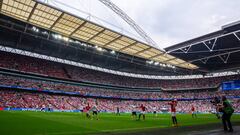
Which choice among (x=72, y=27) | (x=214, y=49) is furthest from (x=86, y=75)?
(x=214, y=49)

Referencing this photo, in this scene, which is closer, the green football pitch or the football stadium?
the green football pitch

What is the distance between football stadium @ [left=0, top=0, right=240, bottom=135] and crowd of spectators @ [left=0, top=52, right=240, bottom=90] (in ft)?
0.82

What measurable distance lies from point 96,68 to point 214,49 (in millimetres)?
38935

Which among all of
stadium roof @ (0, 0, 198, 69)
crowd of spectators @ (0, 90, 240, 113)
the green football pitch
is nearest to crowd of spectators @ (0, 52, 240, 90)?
crowd of spectators @ (0, 90, 240, 113)

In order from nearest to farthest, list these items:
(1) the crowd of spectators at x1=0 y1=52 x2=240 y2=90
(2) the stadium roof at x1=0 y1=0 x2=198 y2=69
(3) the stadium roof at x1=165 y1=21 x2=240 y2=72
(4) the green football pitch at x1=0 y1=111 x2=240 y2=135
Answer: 1. (4) the green football pitch at x1=0 y1=111 x2=240 y2=135
2. (2) the stadium roof at x1=0 y1=0 x2=198 y2=69
3. (3) the stadium roof at x1=165 y1=21 x2=240 y2=72
4. (1) the crowd of spectators at x1=0 y1=52 x2=240 y2=90

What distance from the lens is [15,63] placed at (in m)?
50.6

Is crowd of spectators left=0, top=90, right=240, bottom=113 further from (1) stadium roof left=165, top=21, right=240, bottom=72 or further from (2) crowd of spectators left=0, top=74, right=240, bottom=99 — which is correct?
(1) stadium roof left=165, top=21, right=240, bottom=72

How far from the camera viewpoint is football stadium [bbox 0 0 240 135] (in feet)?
110

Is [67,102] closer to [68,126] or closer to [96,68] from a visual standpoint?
[96,68]

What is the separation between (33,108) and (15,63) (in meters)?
15.2

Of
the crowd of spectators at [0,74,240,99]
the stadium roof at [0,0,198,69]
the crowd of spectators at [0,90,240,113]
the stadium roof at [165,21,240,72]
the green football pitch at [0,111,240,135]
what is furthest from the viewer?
the crowd of spectators at [0,74,240,99]

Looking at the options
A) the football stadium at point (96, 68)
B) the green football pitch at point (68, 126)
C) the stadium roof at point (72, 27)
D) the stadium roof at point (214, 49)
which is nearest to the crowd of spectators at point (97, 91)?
the football stadium at point (96, 68)

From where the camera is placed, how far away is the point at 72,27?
38562 millimetres

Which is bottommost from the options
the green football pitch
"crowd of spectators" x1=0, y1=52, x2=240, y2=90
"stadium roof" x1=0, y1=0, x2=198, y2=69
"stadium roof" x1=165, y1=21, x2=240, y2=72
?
the green football pitch
